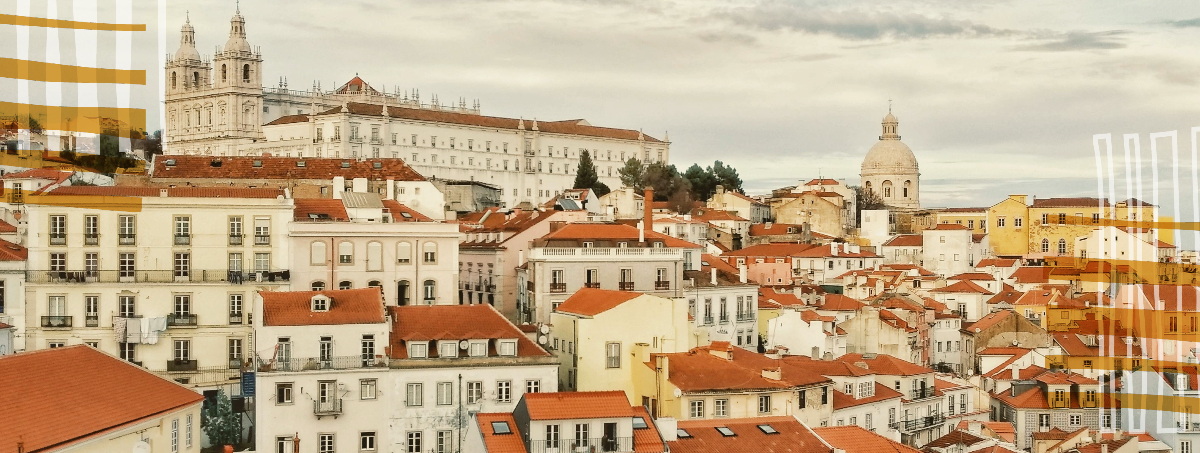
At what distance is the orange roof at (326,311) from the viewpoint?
38938 millimetres

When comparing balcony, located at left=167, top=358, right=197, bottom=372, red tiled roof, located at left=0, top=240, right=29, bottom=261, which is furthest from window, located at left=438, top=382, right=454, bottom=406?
red tiled roof, located at left=0, top=240, right=29, bottom=261

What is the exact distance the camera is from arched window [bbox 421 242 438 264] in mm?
49656

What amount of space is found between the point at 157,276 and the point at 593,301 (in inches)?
628

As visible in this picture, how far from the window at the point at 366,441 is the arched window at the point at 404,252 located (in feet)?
39.2

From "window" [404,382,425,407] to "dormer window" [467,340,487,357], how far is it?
1880 mm

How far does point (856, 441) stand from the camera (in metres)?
36.8

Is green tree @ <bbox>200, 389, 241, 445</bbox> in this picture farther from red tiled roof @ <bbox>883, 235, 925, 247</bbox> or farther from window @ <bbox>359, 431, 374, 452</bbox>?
red tiled roof @ <bbox>883, 235, 925, 247</bbox>

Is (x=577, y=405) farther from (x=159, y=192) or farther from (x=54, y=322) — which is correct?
(x=159, y=192)

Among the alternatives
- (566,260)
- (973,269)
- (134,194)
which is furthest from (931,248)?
(134,194)

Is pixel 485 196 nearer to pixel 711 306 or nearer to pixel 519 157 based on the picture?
pixel 519 157

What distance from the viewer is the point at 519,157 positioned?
5556 inches

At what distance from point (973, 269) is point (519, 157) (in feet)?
184
